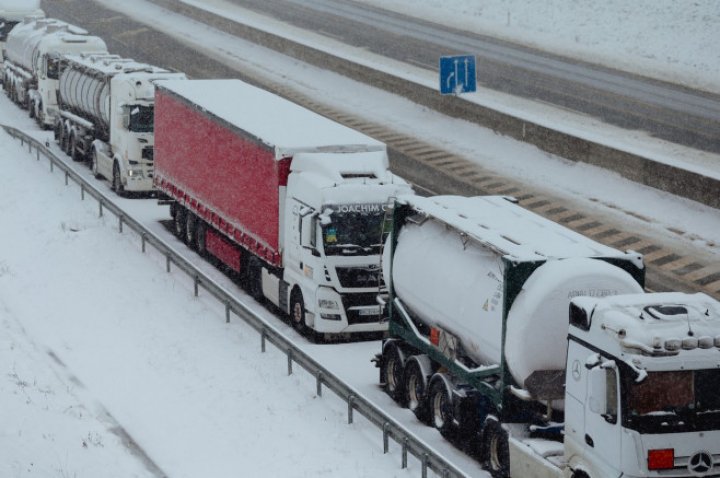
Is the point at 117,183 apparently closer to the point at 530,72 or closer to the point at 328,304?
the point at 328,304

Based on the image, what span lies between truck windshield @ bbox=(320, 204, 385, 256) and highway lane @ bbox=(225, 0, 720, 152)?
→ 1859cm

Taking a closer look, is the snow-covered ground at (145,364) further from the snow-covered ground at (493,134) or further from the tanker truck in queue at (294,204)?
the tanker truck in queue at (294,204)

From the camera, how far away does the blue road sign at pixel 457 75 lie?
138ft

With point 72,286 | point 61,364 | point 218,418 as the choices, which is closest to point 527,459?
point 218,418

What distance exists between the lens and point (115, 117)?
37.8 meters

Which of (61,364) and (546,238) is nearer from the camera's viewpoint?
(546,238)

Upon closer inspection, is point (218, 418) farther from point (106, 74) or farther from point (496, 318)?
point (106, 74)

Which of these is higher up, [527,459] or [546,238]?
[546,238]

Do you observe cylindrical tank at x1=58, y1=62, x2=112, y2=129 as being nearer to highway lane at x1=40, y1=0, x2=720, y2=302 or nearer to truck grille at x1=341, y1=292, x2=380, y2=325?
highway lane at x1=40, y1=0, x2=720, y2=302

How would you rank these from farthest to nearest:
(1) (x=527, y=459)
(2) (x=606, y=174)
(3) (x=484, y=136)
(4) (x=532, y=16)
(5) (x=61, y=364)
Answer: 1. (4) (x=532, y=16)
2. (3) (x=484, y=136)
3. (2) (x=606, y=174)
4. (5) (x=61, y=364)
5. (1) (x=527, y=459)

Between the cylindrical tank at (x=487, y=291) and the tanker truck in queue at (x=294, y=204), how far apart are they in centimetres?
255

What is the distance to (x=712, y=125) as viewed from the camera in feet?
139

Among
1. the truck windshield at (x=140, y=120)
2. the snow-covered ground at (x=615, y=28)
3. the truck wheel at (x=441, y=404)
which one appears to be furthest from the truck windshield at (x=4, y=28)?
the truck wheel at (x=441, y=404)

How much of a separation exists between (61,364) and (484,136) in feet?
71.7
